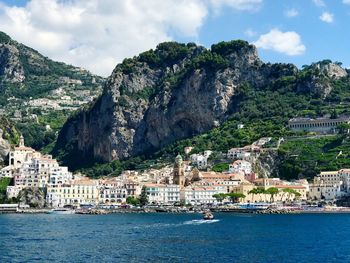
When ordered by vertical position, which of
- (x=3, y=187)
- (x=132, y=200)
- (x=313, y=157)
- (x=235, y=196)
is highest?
(x=313, y=157)

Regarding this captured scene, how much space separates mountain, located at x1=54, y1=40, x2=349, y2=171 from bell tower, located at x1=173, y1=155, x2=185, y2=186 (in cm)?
1521

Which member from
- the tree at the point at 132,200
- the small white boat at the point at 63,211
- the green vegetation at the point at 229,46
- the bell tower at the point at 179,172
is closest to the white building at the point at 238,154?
the bell tower at the point at 179,172

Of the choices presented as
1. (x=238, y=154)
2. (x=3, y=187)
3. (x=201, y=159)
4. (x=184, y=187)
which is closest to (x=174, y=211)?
(x=184, y=187)

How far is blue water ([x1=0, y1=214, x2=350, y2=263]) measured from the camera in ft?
170

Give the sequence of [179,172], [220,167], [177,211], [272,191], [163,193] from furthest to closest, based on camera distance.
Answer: [220,167]
[179,172]
[163,193]
[272,191]
[177,211]

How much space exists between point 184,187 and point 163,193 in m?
4.63

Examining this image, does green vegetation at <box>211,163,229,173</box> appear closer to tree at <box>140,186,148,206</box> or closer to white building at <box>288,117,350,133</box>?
white building at <box>288,117,350,133</box>

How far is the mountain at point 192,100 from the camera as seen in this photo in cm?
15362

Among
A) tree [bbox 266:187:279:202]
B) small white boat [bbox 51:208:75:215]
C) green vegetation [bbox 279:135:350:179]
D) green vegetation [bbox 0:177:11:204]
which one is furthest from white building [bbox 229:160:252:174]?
green vegetation [bbox 0:177:11:204]

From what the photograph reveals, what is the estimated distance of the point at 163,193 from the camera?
408ft

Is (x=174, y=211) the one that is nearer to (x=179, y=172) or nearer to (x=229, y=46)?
(x=179, y=172)

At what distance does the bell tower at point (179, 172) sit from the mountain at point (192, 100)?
15.2m

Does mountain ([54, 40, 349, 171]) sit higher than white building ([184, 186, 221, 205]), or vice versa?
mountain ([54, 40, 349, 171])

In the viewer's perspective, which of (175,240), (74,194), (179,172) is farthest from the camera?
(179,172)
